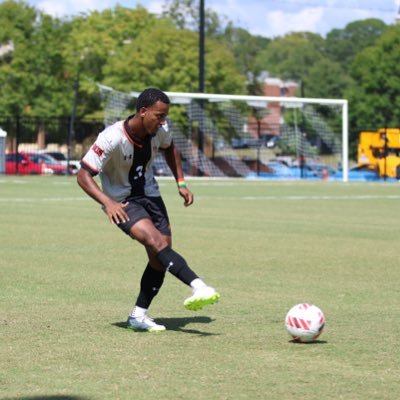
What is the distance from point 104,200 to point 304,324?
5.89 feet

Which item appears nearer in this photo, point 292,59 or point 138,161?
point 138,161

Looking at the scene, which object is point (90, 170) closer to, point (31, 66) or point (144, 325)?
point (144, 325)

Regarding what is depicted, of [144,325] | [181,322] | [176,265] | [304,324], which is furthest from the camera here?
[181,322]

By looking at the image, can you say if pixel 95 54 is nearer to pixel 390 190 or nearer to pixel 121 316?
pixel 390 190

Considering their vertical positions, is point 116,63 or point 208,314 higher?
point 116,63

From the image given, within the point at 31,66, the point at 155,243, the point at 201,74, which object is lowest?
the point at 155,243

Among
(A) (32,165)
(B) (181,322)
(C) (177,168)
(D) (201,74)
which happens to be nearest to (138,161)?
(C) (177,168)

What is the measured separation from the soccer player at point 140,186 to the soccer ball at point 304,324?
28.4 inches

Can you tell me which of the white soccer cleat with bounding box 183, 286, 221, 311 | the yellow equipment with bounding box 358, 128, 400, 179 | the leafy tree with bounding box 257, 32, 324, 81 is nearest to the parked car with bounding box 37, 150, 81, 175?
the yellow equipment with bounding box 358, 128, 400, 179

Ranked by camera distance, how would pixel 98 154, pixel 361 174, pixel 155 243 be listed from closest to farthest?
pixel 155 243 → pixel 98 154 → pixel 361 174

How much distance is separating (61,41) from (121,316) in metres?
60.1

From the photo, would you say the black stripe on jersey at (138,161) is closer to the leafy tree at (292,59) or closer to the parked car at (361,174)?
the parked car at (361,174)

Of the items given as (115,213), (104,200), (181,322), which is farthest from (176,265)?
(181,322)

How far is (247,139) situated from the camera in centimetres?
5684
